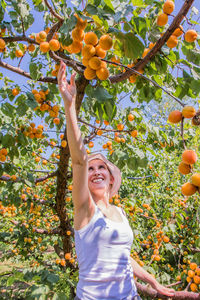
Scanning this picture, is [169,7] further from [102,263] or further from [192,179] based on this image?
[102,263]

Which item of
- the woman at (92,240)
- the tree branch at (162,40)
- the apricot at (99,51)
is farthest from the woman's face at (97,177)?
the apricot at (99,51)

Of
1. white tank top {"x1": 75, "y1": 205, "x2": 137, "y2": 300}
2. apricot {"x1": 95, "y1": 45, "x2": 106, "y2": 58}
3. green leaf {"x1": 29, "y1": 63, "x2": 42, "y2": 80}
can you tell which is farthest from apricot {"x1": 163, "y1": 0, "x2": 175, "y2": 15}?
white tank top {"x1": 75, "y1": 205, "x2": 137, "y2": 300}

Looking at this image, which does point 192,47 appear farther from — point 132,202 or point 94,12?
point 132,202

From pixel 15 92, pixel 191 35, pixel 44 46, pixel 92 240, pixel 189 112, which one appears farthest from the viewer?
pixel 15 92

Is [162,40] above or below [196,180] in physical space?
above

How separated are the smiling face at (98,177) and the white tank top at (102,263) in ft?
1.05

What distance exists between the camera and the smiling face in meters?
1.82

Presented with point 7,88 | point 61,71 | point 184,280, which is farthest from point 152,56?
point 184,280

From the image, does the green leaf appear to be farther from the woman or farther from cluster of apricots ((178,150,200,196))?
cluster of apricots ((178,150,200,196))

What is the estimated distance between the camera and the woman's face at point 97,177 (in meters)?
1.83

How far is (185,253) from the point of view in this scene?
14.5 ft

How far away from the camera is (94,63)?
1276mm

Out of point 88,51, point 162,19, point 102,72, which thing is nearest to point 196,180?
point 102,72

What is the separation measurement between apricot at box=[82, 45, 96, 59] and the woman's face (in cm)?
97
